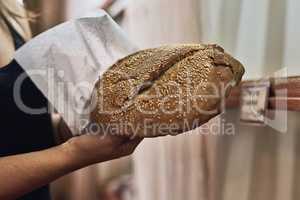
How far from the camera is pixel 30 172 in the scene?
0.42 meters

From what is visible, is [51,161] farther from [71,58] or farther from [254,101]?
[254,101]

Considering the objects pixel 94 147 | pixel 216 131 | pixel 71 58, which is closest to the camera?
pixel 94 147

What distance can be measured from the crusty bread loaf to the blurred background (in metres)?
0.21

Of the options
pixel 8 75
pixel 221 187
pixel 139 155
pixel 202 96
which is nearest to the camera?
pixel 202 96

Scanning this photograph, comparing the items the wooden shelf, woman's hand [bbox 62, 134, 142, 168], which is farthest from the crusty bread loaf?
the wooden shelf

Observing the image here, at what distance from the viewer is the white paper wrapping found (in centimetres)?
52

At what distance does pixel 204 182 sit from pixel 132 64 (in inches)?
15.4

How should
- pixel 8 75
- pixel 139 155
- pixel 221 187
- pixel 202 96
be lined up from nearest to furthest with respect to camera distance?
1. pixel 202 96
2. pixel 8 75
3. pixel 221 187
4. pixel 139 155

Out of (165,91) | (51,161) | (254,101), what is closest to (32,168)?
(51,161)

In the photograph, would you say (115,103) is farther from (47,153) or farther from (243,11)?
(243,11)

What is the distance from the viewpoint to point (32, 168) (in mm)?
417

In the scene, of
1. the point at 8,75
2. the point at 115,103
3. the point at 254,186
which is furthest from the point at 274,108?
the point at 8,75

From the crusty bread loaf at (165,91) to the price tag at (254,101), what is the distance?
0.56 feet

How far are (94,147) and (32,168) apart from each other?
73 mm
